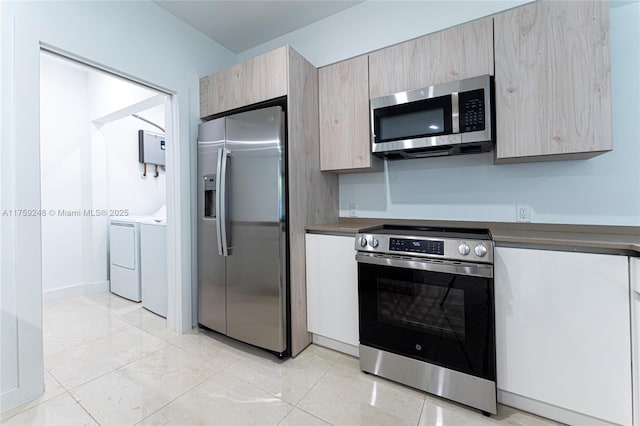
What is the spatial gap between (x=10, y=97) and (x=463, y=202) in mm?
2910

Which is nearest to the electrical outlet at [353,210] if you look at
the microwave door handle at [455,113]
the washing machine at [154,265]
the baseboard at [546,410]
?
the microwave door handle at [455,113]

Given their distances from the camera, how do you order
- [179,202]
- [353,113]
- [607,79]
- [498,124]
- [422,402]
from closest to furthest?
[607,79] → [422,402] → [498,124] → [353,113] → [179,202]

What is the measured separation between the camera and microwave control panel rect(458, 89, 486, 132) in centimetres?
162

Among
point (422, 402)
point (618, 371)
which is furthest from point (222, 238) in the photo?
point (618, 371)

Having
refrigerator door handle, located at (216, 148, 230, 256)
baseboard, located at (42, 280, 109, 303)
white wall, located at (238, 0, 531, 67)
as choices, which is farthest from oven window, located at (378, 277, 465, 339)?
baseboard, located at (42, 280, 109, 303)

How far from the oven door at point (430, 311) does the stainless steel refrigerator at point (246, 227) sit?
2.10 feet

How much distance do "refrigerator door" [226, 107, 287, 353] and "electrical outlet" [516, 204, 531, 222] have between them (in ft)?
5.35

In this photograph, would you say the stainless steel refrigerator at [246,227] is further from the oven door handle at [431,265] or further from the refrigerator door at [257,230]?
the oven door handle at [431,265]

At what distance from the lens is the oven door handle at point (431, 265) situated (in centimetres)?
138

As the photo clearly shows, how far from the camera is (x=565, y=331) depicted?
4.19 feet

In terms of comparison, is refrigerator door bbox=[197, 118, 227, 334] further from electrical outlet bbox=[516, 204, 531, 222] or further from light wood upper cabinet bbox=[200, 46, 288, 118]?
electrical outlet bbox=[516, 204, 531, 222]

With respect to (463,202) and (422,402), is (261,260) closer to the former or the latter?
(422,402)

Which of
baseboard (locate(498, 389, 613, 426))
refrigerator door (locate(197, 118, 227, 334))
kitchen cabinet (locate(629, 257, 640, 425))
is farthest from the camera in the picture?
refrigerator door (locate(197, 118, 227, 334))

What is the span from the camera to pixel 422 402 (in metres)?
1.50
